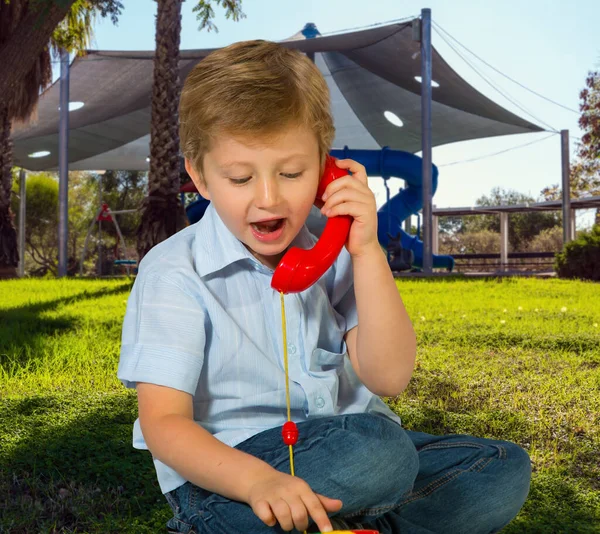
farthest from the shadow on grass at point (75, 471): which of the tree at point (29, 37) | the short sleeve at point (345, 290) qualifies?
the tree at point (29, 37)

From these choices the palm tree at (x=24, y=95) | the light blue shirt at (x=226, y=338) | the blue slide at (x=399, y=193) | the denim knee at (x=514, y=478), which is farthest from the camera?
the blue slide at (x=399, y=193)

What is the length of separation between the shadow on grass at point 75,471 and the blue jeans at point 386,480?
1.87 feet

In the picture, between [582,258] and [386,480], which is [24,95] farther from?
[386,480]

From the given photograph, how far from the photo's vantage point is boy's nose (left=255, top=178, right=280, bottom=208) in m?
1.37

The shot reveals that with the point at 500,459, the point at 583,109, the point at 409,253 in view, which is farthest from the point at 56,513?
the point at 583,109

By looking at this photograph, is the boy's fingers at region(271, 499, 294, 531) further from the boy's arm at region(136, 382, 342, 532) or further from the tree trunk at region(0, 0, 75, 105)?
the tree trunk at region(0, 0, 75, 105)

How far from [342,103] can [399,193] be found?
141 inches

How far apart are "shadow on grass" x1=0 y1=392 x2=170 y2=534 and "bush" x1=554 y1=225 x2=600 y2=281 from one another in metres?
10.0

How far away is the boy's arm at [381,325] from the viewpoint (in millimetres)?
1493

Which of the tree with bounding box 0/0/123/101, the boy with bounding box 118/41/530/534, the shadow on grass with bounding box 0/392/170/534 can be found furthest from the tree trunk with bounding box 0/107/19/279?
the boy with bounding box 118/41/530/534

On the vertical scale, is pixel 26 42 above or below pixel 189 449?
above

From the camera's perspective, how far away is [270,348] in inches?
60.7

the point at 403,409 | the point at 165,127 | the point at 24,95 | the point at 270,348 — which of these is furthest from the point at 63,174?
the point at 270,348

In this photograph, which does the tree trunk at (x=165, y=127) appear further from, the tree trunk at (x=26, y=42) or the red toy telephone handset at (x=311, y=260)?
the red toy telephone handset at (x=311, y=260)
